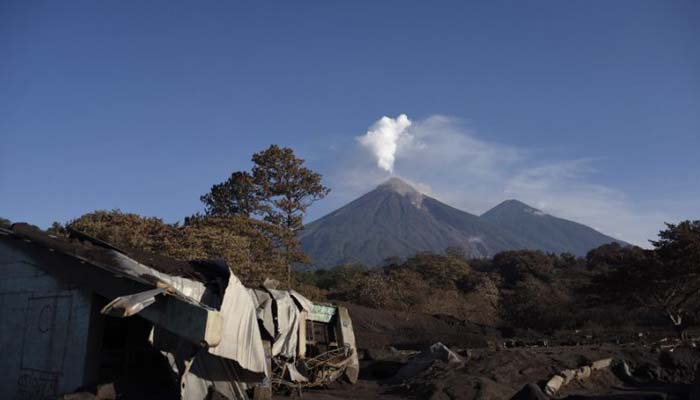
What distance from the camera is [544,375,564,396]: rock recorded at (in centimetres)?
1260

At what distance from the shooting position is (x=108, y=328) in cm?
1007

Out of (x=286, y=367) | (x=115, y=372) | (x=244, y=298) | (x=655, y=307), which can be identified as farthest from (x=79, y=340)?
(x=655, y=307)

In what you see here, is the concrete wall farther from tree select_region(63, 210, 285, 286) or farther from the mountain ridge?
the mountain ridge

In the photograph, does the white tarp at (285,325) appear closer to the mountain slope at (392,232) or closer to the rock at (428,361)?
the rock at (428,361)

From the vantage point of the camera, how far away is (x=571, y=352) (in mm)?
17922

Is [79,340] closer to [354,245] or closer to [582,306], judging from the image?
[582,306]

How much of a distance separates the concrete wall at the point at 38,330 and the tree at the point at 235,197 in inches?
874

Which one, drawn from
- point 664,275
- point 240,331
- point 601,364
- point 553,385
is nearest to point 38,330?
point 240,331

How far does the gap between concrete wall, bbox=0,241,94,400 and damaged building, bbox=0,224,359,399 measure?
17mm

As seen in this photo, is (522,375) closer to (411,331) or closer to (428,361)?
(428,361)

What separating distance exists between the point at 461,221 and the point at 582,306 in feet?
472

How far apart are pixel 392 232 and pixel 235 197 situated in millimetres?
121672

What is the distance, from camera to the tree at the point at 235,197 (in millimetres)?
32781

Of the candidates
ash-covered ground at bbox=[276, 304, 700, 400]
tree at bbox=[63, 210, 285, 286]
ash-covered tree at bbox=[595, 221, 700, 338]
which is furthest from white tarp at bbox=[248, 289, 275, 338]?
ash-covered tree at bbox=[595, 221, 700, 338]
